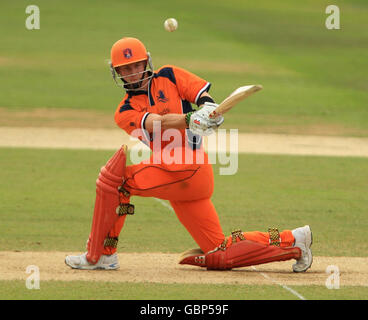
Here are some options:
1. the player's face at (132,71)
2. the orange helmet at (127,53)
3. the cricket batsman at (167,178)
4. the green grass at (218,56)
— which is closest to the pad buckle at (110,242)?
the cricket batsman at (167,178)

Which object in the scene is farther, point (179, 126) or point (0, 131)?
point (0, 131)

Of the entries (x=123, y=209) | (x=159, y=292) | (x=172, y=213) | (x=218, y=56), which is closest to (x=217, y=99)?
(x=218, y=56)

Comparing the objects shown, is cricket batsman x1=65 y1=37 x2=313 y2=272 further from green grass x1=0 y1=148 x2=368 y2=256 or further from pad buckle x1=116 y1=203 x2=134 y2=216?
green grass x1=0 y1=148 x2=368 y2=256

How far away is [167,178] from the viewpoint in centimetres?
697

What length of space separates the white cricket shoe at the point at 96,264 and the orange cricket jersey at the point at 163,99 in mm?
1085

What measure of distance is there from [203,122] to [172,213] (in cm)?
441

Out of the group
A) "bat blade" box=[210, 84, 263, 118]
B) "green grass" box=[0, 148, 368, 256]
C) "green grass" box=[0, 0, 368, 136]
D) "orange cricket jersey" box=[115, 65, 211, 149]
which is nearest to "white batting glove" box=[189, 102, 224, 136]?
"bat blade" box=[210, 84, 263, 118]

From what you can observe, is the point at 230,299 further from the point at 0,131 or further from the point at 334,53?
the point at 334,53

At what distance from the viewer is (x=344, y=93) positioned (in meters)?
26.8

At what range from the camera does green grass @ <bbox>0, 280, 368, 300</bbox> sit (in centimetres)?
620

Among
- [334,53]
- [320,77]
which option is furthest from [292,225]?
[334,53]

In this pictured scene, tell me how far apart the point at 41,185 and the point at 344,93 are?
16.4 meters

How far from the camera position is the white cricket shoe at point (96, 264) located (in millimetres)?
7266

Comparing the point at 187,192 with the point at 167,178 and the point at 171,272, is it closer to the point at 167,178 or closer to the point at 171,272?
the point at 167,178
